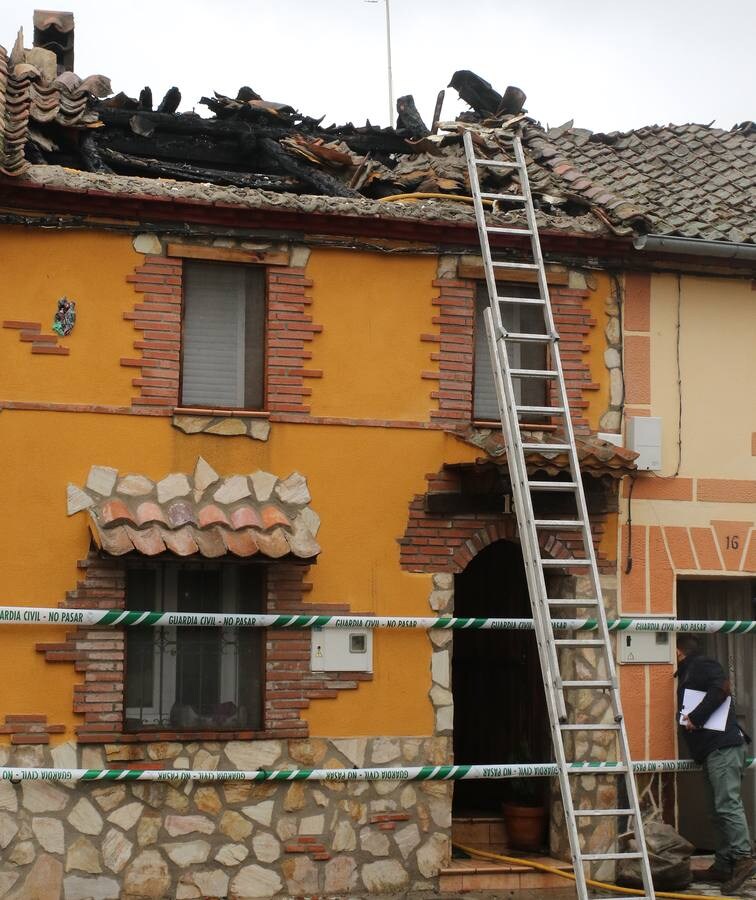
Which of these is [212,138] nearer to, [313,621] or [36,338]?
[36,338]

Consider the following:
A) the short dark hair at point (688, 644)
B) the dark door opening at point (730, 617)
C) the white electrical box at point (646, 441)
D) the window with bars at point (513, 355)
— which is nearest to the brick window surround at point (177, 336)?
the window with bars at point (513, 355)

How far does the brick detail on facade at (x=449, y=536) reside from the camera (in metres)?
12.3

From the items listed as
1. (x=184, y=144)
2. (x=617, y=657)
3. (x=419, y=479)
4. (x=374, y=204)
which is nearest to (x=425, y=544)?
(x=419, y=479)

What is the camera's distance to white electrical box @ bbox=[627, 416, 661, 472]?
1266 cm

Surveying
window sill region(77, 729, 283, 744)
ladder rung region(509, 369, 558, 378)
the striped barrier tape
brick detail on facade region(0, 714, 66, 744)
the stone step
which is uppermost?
ladder rung region(509, 369, 558, 378)

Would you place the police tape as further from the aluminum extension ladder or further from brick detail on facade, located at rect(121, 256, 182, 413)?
brick detail on facade, located at rect(121, 256, 182, 413)

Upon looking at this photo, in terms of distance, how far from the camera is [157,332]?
39.3ft

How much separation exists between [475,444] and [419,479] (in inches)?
22.0

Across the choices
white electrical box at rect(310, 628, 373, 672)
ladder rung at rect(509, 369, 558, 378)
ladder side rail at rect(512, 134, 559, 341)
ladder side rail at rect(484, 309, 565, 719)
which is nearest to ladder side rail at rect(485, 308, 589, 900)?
ladder side rail at rect(484, 309, 565, 719)

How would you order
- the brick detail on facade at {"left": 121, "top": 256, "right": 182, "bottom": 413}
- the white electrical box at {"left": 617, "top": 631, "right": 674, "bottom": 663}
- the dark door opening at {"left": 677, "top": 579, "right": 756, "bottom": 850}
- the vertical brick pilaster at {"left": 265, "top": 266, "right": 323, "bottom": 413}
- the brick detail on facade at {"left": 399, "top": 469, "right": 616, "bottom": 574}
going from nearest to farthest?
the brick detail on facade at {"left": 121, "top": 256, "right": 182, "bottom": 413} → the vertical brick pilaster at {"left": 265, "top": 266, "right": 323, "bottom": 413} → the brick detail on facade at {"left": 399, "top": 469, "right": 616, "bottom": 574} → the white electrical box at {"left": 617, "top": 631, "right": 674, "bottom": 663} → the dark door opening at {"left": 677, "top": 579, "right": 756, "bottom": 850}

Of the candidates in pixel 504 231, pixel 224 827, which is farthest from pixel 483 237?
pixel 224 827

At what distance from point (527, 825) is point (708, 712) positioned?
196 cm

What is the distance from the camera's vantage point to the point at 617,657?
12484 millimetres

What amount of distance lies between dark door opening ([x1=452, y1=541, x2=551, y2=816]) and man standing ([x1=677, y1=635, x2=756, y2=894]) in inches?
60.5
